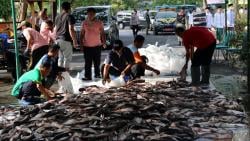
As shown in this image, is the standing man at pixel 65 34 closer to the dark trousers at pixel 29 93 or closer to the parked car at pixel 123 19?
the dark trousers at pixel 29 93

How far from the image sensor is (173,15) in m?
40.4

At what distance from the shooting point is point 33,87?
32.1 feet

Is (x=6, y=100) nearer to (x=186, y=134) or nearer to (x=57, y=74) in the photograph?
(x=57, y=74)

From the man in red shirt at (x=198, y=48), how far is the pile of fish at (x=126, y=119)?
7.02ft

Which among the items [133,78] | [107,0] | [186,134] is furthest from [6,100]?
[107,0]

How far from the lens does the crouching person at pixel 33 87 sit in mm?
9719

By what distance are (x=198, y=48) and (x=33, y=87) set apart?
168 inches

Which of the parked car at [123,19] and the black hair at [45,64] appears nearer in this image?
the black hair at [45,64]

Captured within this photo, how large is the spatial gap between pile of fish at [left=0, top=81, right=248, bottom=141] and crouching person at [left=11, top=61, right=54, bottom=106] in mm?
425

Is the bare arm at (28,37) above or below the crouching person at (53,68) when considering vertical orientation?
above

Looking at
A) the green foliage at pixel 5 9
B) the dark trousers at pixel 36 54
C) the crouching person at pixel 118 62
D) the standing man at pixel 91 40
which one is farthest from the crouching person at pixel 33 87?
the green foliage at pixel 5 9

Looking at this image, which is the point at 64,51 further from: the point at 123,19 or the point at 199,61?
the point at 123,19

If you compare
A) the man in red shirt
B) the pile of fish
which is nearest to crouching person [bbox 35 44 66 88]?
the pile of fish

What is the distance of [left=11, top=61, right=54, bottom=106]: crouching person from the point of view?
972cm
